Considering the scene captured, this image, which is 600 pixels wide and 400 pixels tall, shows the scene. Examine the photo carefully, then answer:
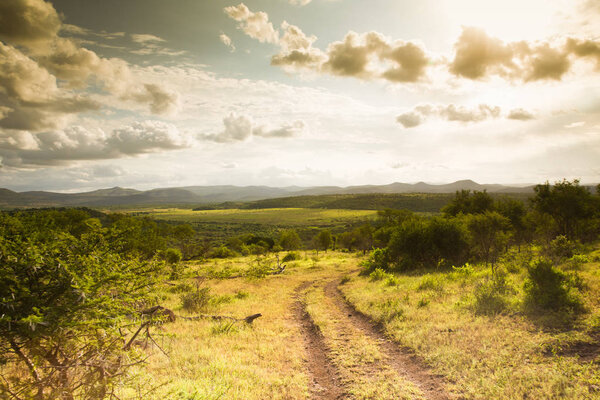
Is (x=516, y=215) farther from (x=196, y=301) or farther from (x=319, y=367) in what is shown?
(x=196, y=301)

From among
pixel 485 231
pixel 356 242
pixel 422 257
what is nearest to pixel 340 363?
pixel 422 257

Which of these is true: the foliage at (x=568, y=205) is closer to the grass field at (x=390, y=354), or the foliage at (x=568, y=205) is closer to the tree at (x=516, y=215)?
the tree at (x=516, y=215)

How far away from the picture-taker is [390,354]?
9898mm

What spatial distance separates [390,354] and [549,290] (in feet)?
25.0

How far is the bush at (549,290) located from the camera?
10602mm

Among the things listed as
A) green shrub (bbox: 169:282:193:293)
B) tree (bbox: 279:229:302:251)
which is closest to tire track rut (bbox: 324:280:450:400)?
green shrub (bbox: 169:282:193:293)

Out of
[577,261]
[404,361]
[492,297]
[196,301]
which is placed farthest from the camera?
[196,301]

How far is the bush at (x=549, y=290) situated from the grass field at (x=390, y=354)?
516 mm

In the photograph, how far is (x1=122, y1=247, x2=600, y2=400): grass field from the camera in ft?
23.8

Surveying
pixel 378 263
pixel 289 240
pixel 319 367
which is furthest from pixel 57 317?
pixel 289 240

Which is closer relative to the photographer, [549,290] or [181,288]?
[549,290]

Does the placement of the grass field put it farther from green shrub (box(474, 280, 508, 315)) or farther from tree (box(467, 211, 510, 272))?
tree (box(467, 211, 510, 272))

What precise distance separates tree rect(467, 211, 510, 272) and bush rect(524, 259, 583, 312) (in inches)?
620

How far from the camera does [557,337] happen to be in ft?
28.5
